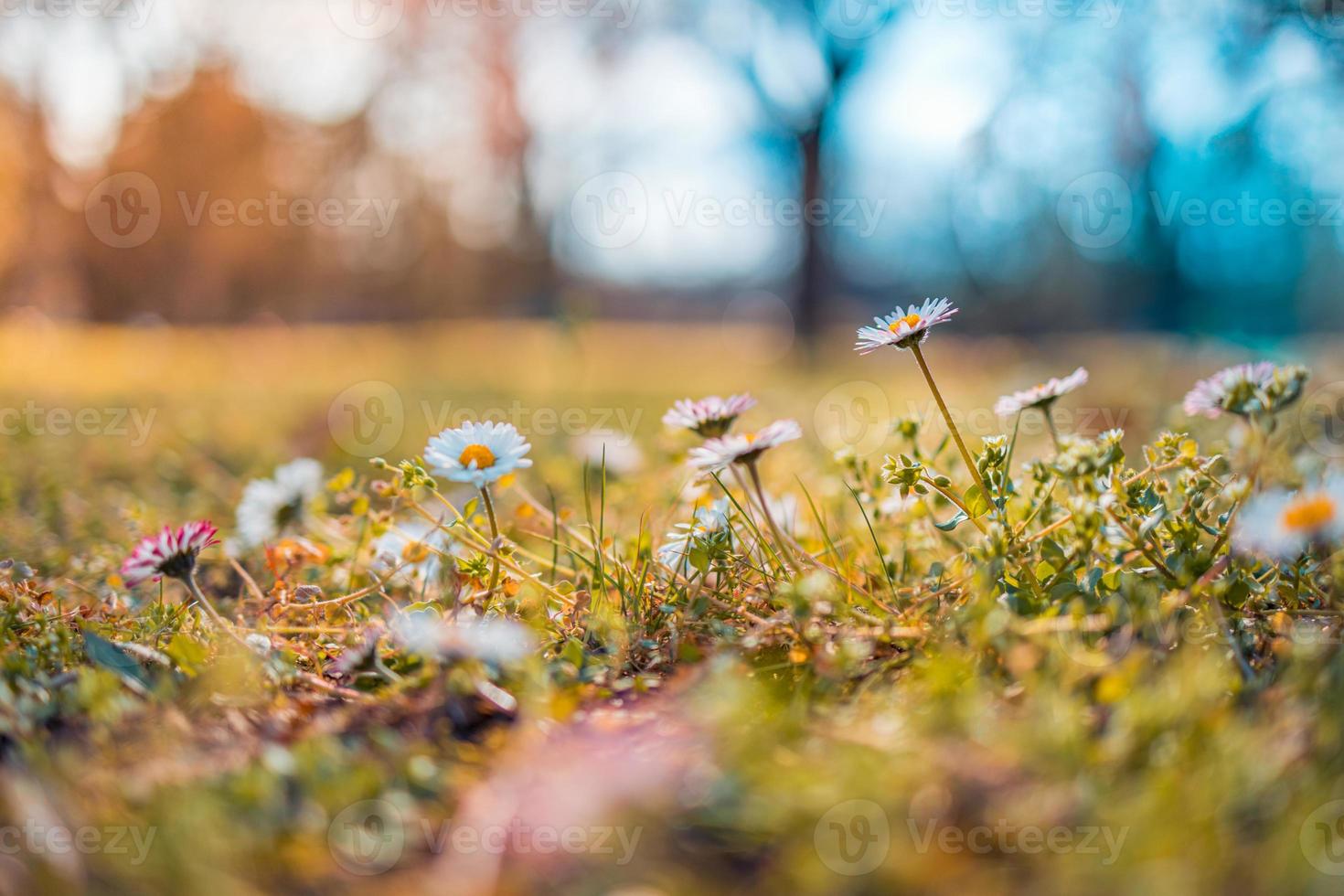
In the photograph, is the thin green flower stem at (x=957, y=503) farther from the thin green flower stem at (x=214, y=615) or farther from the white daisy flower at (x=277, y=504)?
the white daisy flower at (x=277, y=504)

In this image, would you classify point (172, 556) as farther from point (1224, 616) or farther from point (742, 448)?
point (1224, 616)

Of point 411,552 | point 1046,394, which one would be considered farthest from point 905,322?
point 411,552

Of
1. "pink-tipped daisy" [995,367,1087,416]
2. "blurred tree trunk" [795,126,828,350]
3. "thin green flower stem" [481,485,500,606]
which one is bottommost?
"thin green flower stem" [481,485,500,606]

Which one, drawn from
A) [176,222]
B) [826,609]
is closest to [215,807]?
[826,609]

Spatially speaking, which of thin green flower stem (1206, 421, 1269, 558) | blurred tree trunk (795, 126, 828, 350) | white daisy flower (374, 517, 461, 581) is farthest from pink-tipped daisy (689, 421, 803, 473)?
blurred tree trunk (795, 126, 828, 350)

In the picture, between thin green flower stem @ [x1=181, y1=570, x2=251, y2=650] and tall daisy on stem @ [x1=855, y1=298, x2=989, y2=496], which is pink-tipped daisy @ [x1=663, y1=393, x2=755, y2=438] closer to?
tall daisy on stem @ [x1=855, y1=298, x2=989, y2=496]

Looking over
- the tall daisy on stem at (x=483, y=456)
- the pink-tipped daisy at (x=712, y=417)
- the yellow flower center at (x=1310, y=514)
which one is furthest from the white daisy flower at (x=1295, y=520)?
the tall daisy on stem at (x=483, y=456)
